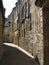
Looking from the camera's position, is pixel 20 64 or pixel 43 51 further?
pixel 20 64

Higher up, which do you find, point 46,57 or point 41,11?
point 41,11

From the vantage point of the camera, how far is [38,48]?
8703mm

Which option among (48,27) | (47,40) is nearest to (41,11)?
(48,27)

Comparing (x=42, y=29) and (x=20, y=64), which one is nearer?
(x=42, y=29)

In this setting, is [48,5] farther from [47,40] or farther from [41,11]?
[47,40]

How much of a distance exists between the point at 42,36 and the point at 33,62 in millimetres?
1514

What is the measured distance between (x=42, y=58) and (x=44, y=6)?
2.16 m

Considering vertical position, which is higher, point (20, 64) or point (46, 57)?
point (46, 57)

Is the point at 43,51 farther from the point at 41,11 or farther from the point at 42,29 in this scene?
the point at 41,11

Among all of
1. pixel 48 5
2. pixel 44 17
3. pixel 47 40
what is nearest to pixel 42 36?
pixel 47 40

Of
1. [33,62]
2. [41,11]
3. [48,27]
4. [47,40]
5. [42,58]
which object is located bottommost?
[33,62]

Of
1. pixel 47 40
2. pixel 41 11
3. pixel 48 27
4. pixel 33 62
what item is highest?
pixel 41 11

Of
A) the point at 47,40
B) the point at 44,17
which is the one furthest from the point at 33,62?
the point at 44,17

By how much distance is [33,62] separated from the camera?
29.0 feet
